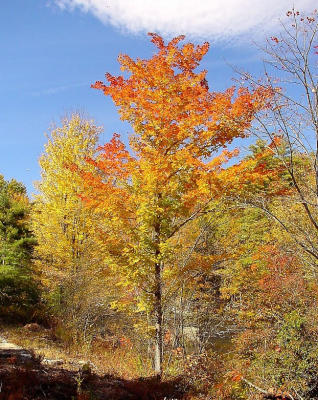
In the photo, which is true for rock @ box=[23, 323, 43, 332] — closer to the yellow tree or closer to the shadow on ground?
the yellow tree

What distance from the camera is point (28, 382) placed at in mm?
5715

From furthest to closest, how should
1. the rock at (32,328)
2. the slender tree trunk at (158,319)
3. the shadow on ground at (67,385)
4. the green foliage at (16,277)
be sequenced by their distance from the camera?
1. the green foliage at (16,277)
2. the rock at (32,328)
3. the slender tree trunk at (158,319)
4. the shadow on ground at (67,385)

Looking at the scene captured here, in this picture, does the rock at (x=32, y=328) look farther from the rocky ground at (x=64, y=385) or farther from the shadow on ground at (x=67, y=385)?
the shadow on ground at (x=67, y=385)

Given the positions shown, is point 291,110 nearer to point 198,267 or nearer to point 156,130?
point 156,130

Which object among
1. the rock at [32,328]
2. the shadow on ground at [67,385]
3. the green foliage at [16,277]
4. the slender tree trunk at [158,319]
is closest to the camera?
the shadow on ground at [67,385]

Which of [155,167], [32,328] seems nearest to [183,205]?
[155,167]

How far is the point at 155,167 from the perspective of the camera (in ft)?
27.3

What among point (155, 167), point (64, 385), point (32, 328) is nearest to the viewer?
point (64, 385)

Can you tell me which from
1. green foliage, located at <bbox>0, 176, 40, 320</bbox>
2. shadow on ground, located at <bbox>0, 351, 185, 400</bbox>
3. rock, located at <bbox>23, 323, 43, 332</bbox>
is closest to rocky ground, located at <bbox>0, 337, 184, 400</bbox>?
shadow on ground, located at <bbox>0, 351, 185, 400</bbox>

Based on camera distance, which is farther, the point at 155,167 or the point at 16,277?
the point at 16,277

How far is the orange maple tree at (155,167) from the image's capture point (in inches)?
332

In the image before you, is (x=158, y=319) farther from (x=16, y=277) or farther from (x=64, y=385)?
(x=16, y=277)

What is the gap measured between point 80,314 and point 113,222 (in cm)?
651

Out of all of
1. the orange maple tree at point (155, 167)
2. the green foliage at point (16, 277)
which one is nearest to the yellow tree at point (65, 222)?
the green foliage at point (16, 277)
